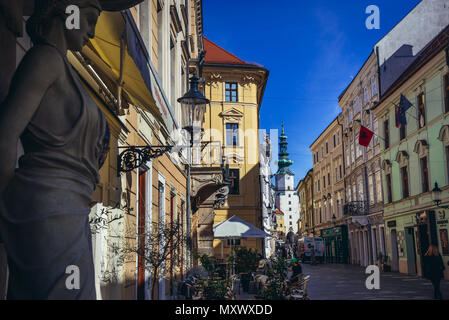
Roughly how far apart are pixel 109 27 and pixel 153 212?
20.4 feet

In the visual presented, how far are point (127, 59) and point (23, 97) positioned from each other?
2090 mm

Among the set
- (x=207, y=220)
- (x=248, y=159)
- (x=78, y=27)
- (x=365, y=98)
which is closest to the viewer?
(x=78, y=27)

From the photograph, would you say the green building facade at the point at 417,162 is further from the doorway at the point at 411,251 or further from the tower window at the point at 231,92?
the tower window at the point at 231,92

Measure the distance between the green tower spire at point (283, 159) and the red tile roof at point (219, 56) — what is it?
92.0 meters

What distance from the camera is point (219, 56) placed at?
114 feet

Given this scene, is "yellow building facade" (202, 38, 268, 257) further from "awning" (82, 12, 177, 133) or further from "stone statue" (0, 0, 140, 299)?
"stone statue" (0, 0, 140, 299)

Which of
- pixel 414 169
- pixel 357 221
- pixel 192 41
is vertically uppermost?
pixel 192 41

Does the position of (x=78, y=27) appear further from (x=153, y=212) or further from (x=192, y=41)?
(x=192, y=41)

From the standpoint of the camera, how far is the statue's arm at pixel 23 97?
2.05 meters

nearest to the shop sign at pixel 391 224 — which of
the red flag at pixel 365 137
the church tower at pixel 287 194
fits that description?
the red flag at pixel 365 137

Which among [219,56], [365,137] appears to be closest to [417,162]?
[365,137]
